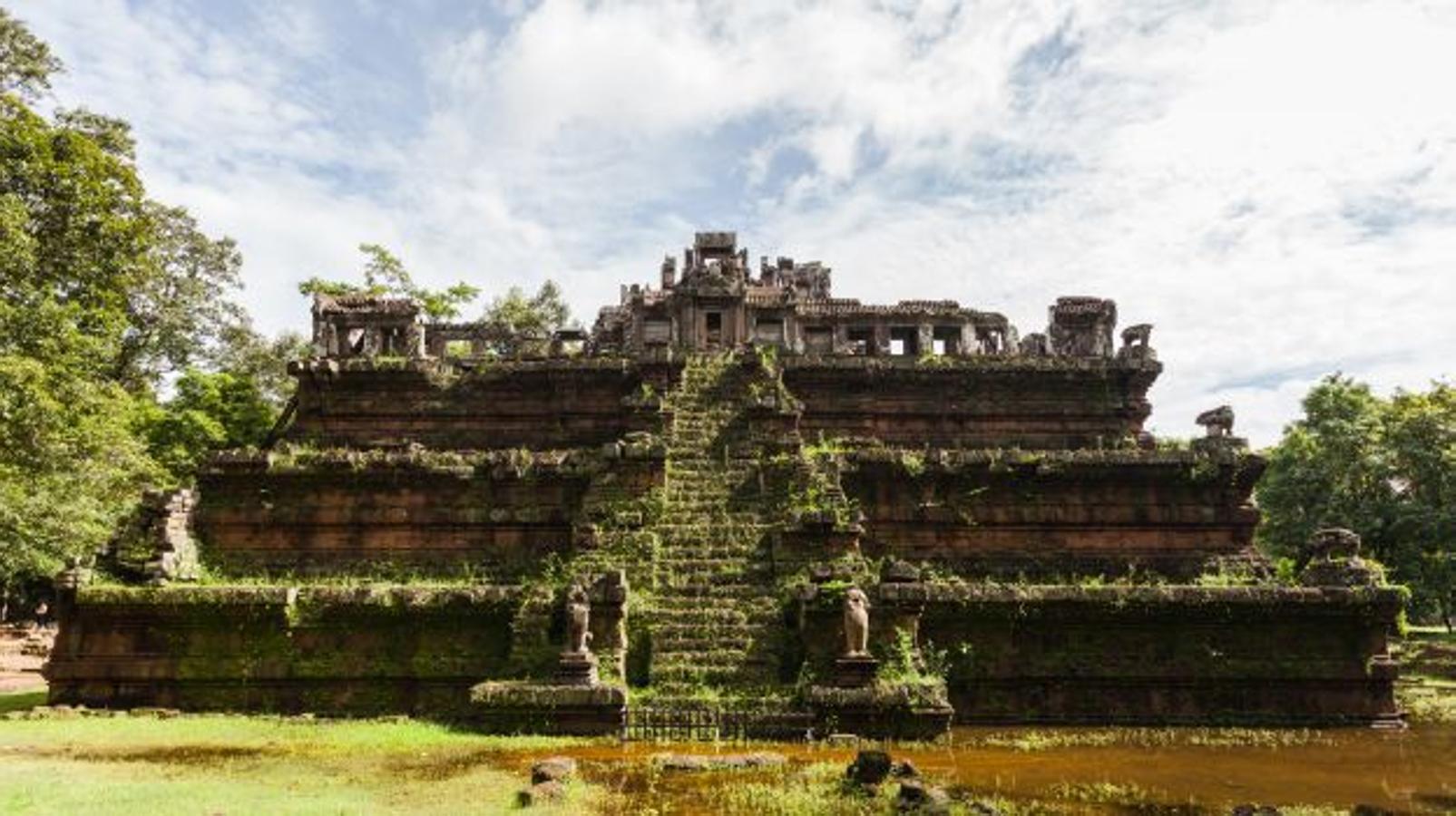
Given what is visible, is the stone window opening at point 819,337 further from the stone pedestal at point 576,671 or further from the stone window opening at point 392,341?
the stone pedestal at point 576,671

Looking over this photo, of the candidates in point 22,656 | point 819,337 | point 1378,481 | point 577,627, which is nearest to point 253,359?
point 22,656

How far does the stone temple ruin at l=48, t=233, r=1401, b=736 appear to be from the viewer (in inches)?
487

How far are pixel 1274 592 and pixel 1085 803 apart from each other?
745cm

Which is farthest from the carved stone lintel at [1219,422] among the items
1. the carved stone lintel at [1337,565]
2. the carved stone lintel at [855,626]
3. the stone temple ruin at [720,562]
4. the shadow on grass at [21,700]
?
the shadow on grass at [21,700]

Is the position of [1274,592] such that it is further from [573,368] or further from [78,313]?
[78,313]

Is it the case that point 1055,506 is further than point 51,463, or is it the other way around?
point 51,463

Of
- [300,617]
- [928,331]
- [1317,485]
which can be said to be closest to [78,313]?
[300,617]

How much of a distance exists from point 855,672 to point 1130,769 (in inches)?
133

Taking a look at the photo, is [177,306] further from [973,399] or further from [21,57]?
[973,399]

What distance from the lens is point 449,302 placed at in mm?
40719

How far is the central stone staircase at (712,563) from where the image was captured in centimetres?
1207

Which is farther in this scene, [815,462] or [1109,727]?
[815,462]

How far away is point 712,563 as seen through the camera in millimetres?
14031

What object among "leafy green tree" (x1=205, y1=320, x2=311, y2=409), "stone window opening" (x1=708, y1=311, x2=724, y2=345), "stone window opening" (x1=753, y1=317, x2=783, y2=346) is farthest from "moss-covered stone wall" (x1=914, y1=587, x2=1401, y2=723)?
"leafy green tree" (x1=205, y1=320, x2=311, y2=409)
